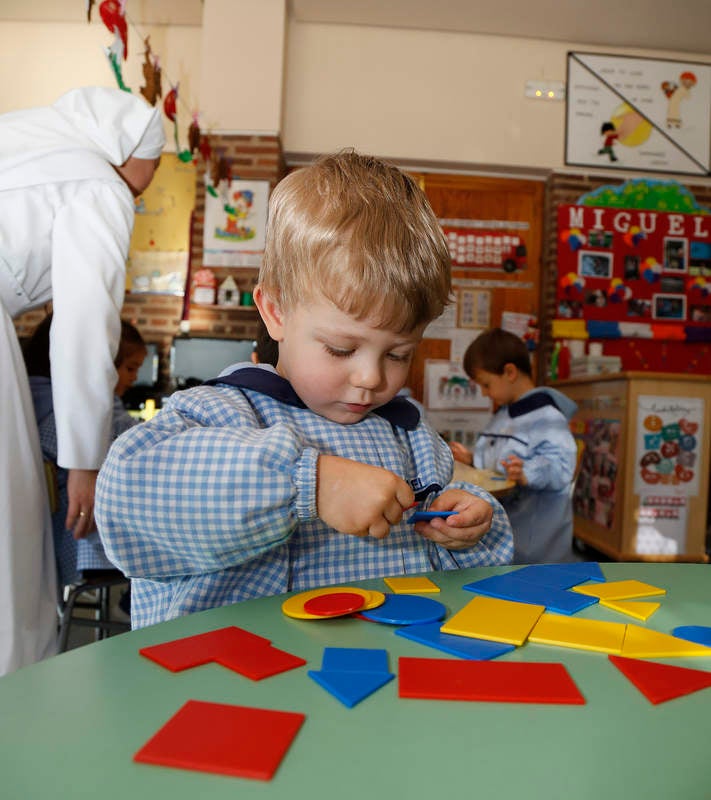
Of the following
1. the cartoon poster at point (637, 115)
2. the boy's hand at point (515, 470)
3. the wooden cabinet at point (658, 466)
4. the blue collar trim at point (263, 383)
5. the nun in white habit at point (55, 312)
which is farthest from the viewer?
the cartoon poster at point (637, 115)

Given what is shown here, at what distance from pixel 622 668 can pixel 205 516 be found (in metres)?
0.38

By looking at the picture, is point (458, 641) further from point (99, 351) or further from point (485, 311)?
point (485, 311)

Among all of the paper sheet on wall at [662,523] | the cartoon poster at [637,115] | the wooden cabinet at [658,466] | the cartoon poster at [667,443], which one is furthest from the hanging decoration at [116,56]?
the cartoon poster at [637,115]

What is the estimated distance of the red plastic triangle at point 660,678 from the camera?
0.42 meters

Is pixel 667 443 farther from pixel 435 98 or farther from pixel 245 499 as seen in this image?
pixel 245 499

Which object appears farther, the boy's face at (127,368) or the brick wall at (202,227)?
the brick wall at (202,227)

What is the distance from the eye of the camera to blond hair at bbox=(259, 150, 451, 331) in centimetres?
79

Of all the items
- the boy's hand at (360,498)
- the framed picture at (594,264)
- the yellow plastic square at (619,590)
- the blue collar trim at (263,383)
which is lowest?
the yellow plastic square at (619,590)

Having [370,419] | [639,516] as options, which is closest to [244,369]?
[370,419]

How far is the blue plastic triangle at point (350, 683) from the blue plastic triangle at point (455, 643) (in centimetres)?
7

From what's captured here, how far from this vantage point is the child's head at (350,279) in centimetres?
79

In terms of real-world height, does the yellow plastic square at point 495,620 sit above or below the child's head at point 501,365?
below

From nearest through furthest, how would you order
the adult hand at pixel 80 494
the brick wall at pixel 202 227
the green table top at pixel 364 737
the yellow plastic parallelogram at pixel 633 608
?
the green table top at pixel 364 737
the yellow plastic parallelogram at pixel 633 608
the adult hand at pixel 80 494
the brick wall at pixel 202 227

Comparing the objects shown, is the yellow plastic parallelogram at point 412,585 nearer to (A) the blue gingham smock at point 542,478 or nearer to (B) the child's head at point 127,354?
(A) the blue gingham smock at point 542,478
